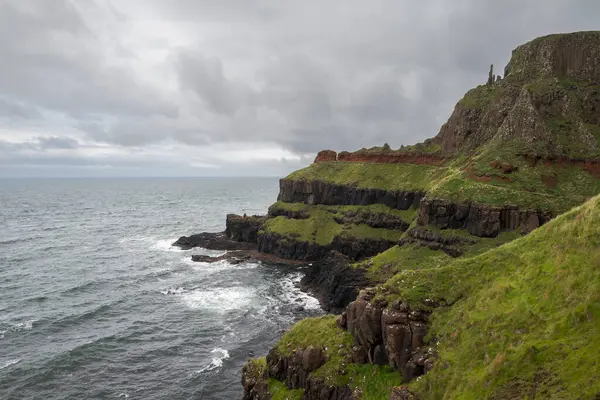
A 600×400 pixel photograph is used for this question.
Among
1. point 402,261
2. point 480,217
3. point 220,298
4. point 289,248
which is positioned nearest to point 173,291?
point 220,298

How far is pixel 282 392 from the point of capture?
34031mm

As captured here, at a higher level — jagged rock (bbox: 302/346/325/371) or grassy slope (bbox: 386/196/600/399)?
grassy slope (bbox: 386/196/600/399)

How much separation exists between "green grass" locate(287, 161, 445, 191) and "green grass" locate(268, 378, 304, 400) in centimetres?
6559

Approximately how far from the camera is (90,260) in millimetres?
95562

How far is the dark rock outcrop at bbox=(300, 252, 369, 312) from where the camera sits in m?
62.2

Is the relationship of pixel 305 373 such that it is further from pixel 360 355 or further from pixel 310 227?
pixel 310 227

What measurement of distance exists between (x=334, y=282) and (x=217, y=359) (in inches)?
956

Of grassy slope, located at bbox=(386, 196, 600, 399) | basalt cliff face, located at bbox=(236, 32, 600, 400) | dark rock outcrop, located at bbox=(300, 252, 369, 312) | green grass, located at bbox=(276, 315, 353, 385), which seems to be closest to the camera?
grassy slope, located at bbox=(386, 196, 600, 399)

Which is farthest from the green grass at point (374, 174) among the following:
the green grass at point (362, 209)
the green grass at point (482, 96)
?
the green grass at point (482, 96)

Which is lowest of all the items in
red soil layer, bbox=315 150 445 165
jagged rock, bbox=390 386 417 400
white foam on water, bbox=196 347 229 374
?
white foam on water, bbox=196 347 229 374

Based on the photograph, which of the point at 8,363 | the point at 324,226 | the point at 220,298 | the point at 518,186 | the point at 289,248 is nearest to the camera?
the point at 8,363

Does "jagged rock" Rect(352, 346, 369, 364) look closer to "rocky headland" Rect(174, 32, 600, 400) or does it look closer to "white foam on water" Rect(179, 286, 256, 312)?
"rocky headland" Rect(174, 32, 600, 400)

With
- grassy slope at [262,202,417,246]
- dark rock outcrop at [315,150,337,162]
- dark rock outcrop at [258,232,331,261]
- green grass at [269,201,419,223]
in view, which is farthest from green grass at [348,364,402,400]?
dark rock outcrop at [315,150,337,162]

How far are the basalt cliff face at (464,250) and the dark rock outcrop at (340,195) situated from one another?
390mm
